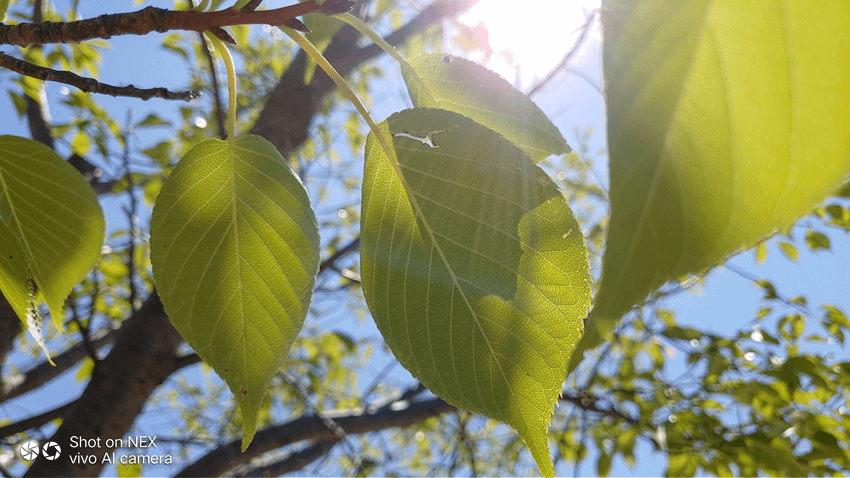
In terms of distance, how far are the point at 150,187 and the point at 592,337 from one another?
1.73 m

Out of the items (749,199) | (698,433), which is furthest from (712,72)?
(698,433)

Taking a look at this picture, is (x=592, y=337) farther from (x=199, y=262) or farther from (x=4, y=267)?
(x=4, y=267)

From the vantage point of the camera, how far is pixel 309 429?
4.07 feet

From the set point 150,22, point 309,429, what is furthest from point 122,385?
point 150,22

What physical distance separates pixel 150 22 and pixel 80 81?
71mm

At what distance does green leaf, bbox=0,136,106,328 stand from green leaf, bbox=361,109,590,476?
1.01 ft

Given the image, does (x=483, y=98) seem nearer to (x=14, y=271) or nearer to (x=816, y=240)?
(x=14, y=271)

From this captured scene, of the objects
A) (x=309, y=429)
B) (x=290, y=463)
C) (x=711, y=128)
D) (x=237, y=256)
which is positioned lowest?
Answer: (x=290, y=463)

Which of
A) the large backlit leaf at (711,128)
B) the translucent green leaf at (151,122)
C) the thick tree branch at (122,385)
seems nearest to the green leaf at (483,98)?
the large backlit leaf at (711,128)

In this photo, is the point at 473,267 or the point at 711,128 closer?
the point at 711,128

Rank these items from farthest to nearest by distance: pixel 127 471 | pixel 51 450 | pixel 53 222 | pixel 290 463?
pixel 290 463 → pixel 51 450 → pixel 127 471 → pixel 53 222

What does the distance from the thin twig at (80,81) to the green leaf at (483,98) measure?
180 millimetres

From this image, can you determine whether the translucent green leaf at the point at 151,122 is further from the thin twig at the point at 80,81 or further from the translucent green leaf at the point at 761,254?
the translucent green leaf at the point at 761,254

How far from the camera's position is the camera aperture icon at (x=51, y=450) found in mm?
858
